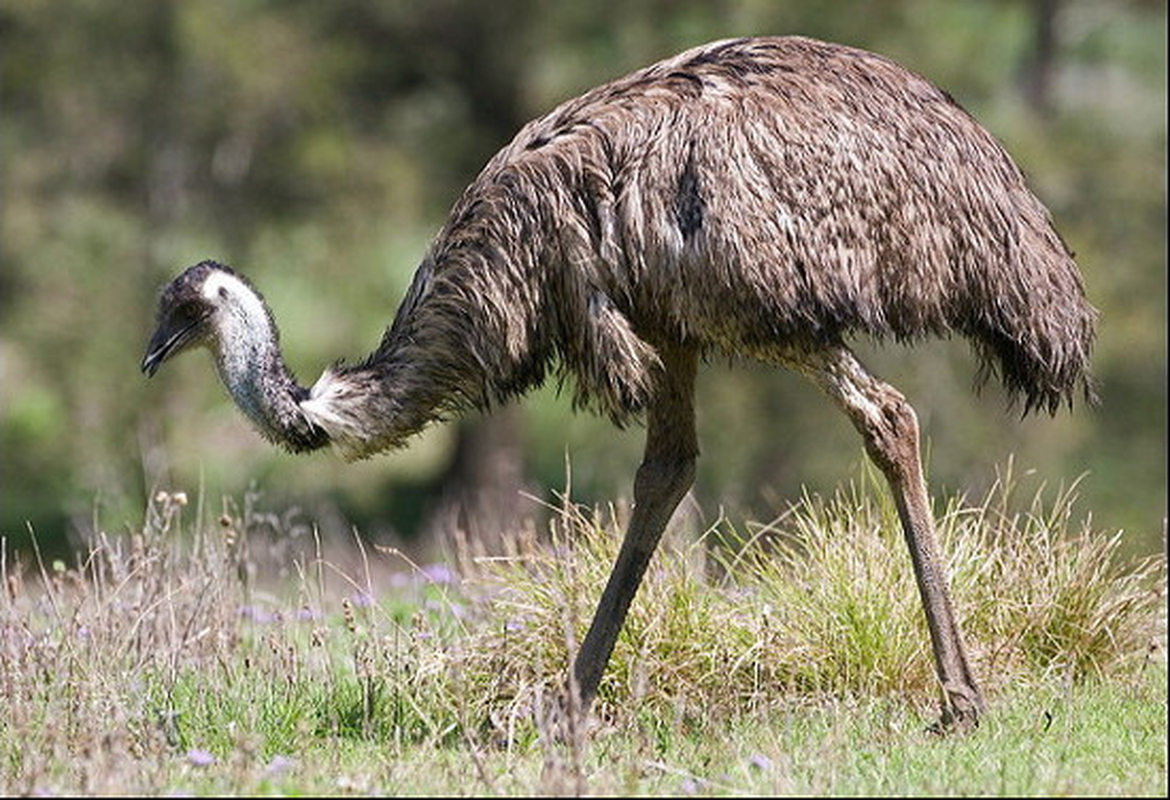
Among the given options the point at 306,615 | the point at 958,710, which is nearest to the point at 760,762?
the point at 958,710

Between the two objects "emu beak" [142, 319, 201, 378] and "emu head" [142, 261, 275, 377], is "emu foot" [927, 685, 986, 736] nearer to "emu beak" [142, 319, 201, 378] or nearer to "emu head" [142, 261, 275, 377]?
"emu head" [142, 261, 275, 377]

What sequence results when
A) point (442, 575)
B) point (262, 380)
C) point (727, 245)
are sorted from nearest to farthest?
point (727, 245) < point (262, 380) < point (442, 575)

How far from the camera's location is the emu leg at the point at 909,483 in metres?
6.66

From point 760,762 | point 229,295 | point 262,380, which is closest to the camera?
point 760,762

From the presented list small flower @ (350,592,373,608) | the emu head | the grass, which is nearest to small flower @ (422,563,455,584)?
the grass

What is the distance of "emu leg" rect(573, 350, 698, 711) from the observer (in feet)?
22.7

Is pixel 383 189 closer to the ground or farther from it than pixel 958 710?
farther from it

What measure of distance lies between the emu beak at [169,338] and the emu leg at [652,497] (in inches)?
58.9

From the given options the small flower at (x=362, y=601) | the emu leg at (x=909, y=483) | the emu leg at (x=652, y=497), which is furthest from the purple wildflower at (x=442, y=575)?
the emu leg at (x=909, y=483)

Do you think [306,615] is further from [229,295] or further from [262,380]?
[229,295]

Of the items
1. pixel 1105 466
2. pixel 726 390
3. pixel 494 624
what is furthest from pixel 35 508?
pixel 494 624

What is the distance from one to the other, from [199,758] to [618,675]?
5.61ft

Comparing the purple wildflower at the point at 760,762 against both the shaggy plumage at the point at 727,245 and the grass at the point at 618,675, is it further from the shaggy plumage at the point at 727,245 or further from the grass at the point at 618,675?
the shaggy plumage at the point at 727,245

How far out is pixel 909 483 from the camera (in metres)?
6.80
